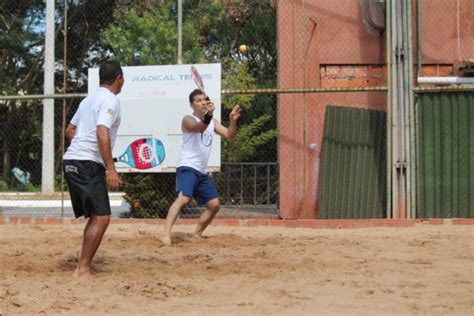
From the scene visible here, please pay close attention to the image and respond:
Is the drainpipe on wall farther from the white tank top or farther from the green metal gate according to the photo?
the white tank top

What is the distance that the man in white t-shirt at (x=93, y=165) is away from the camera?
6.46 m

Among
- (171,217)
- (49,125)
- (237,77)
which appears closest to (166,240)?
(171,217)

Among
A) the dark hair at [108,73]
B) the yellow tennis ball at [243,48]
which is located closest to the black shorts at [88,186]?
the dark hair at [108,73]

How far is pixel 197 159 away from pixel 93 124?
242cm

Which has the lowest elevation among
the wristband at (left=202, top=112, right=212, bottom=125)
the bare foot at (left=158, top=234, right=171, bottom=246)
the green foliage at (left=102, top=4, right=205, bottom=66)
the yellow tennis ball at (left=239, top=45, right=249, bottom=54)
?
the bare foot at (left=158, top=234, right=171, bottom=246)

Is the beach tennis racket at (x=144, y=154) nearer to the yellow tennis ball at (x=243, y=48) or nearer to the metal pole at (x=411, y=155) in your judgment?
the metal pole at (x=411, y=155)

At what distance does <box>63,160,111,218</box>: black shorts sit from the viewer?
21.3ft

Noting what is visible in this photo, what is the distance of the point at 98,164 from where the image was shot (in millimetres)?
6613

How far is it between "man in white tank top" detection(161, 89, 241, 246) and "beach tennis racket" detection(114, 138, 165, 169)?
3073mm

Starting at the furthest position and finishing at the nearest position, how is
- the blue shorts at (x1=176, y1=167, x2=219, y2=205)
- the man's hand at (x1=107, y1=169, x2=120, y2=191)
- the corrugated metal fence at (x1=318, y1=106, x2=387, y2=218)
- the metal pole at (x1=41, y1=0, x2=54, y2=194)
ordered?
1. the metal pole at (x1=41, y1=0, x2=54, y2=194)
2. the corrugated metal fence at (x1=318, y1=106, x2=387, y2=218)
3. the blue shorts at (x1=176, y1=167, x2=219, y2=205)
4. the man's hand at (x1=107, y1=169, x2=120, y2=191)

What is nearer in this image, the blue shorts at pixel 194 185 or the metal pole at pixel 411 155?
the blue shorts at pixel 194 185

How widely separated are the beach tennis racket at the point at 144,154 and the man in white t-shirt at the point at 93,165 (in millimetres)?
5325

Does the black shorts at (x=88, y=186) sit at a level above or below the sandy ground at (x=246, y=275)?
above

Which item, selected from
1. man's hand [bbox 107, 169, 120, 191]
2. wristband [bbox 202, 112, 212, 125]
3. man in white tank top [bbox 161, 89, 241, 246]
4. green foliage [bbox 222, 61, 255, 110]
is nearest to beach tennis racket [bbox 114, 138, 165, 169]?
man in white tank top [bbox 161, 89, 241, 246]
